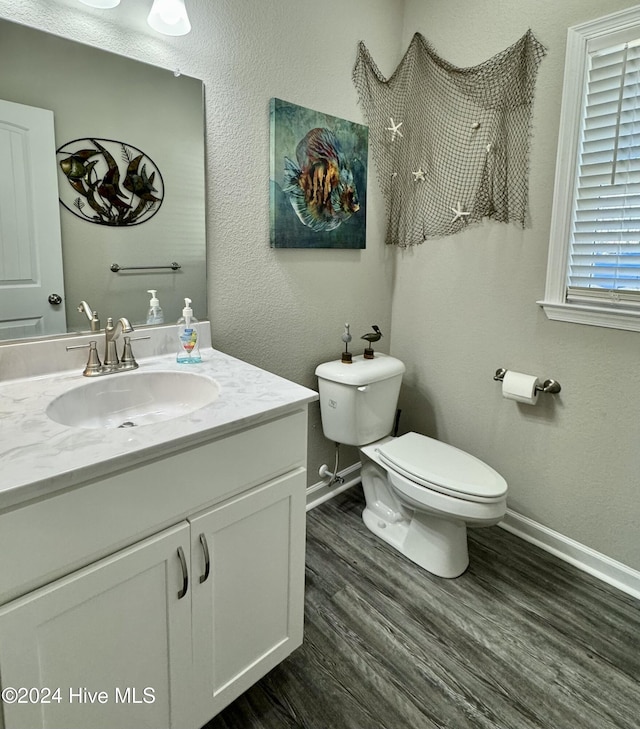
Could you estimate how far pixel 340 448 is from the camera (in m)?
2.35

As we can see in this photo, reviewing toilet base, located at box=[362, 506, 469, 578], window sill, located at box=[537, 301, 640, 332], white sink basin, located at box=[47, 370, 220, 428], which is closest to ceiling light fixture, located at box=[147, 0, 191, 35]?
white sink basin, located at box=[47, 370, 220, 428]

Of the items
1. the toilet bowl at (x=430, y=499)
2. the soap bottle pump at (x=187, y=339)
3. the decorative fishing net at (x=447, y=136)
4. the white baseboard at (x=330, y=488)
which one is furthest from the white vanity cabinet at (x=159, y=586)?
the decorative fishing net at (x=447, y=136)

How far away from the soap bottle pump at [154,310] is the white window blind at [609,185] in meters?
1.54

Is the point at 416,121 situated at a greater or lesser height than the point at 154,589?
greater

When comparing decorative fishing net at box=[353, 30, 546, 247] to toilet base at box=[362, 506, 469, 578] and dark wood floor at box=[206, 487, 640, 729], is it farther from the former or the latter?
dark wood floor at box=[206, 487, 640, 729]

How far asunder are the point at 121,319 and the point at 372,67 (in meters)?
1.61

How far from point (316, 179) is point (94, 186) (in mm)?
903

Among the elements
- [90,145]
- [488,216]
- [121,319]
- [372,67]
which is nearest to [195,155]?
[90,145]

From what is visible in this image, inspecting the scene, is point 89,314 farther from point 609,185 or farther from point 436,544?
point 609,185

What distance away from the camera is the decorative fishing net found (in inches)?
71.8

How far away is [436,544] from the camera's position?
180 cm

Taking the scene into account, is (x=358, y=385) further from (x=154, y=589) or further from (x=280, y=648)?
(x=154, y=589)

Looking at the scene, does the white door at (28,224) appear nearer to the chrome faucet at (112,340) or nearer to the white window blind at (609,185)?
the chrome faucet at (112,340)

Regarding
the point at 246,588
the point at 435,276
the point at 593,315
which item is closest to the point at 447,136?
the point at 435,276
